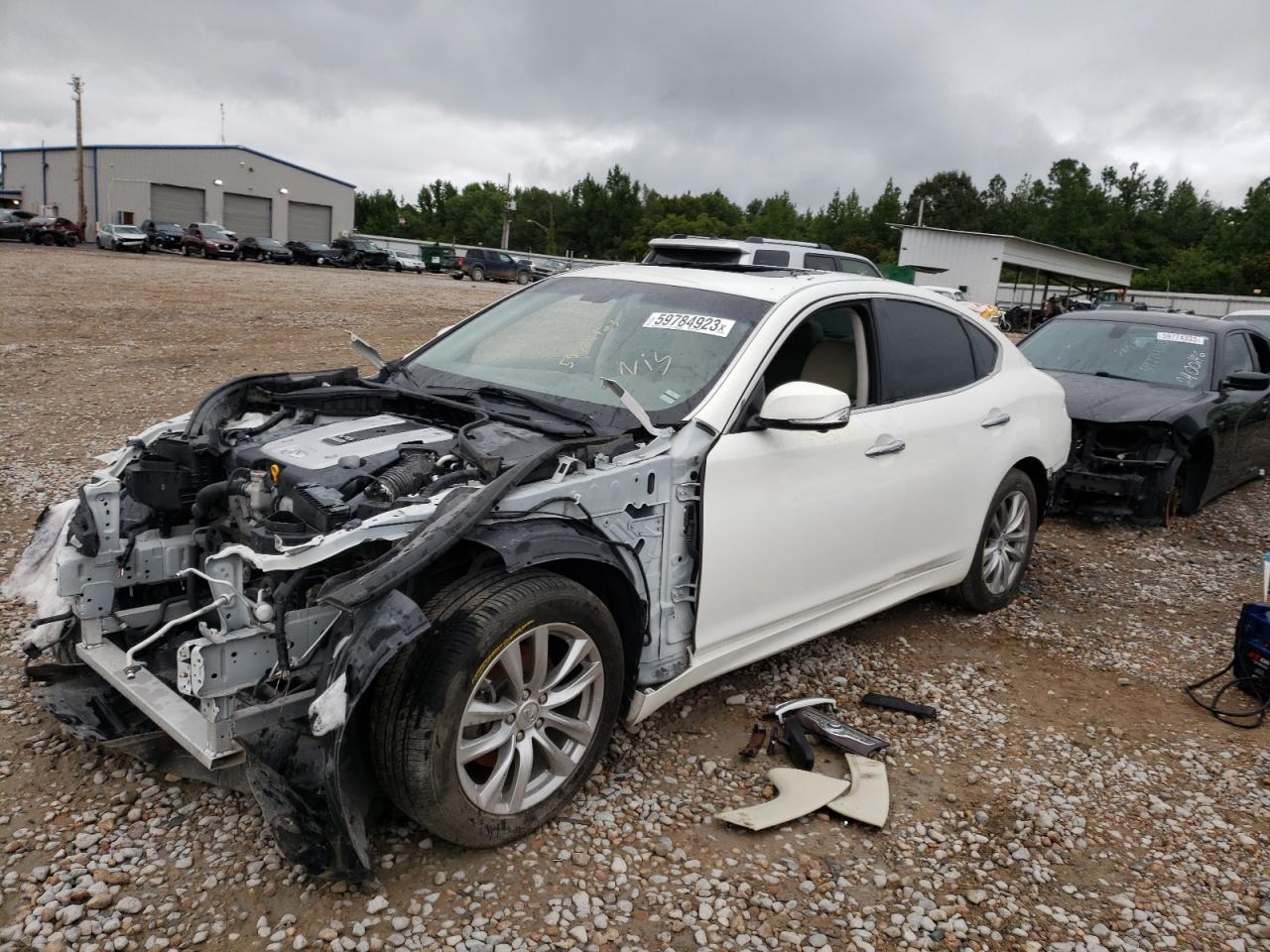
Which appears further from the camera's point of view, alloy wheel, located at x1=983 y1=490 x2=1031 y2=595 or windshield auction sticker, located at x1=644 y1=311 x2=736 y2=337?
alloy wheel, located at x1=983 y1=490 x2=1031 y2=595

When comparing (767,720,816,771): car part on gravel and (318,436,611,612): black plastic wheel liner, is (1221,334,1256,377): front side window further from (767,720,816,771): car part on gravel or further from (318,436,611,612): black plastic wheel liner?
(318,436,611,612): black plastic wheel liner

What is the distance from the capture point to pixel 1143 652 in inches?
197

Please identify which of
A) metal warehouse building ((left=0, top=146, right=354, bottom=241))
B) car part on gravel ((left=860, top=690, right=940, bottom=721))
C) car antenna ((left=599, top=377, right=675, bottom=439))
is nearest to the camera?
car antenna ((left=599, top=377, right=675, bottom=439))

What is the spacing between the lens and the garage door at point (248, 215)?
5531 centimetres

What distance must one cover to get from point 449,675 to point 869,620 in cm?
300

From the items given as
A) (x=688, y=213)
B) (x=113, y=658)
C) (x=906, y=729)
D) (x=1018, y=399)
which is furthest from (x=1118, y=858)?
(x=688, y=213)

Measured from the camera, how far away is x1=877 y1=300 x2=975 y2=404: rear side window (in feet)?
14.1

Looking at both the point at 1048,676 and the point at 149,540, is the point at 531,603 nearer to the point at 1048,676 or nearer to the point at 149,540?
the point at 149,540

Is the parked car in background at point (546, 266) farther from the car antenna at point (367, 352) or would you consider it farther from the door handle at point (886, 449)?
the door handle at point (886, 449)

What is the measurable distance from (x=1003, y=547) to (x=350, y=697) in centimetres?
389

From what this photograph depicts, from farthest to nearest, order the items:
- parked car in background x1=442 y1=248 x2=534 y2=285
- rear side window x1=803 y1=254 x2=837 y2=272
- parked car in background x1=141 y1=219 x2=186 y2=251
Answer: parked car in background x1=442 y1=248 x2=534 y2=285, parked car in background x1=141 y1=219 x2=186 y2=251, rear side window x1=803 y1=254 x2=837 y2=272

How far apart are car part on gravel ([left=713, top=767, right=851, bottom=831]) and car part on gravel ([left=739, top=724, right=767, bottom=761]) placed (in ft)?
0.36

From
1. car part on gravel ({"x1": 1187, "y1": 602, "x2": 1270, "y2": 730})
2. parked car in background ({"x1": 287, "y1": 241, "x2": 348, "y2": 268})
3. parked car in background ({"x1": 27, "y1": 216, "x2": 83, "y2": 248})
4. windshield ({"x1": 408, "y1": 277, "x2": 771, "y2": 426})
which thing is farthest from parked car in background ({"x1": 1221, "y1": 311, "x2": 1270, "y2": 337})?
A: parked car in background ({"x1": 27, "y1": 216, "x2": 83, "y2": 248})

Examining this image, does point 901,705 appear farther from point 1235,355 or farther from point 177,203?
point 177,203
